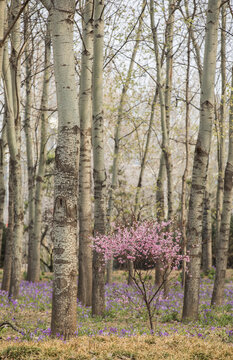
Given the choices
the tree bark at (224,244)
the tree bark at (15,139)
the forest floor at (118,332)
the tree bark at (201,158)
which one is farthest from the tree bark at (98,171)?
the tree bark at (224,244)

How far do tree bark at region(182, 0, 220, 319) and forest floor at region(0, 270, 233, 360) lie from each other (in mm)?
478

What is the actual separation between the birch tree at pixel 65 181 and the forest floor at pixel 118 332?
39cm

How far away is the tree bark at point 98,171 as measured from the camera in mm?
7637

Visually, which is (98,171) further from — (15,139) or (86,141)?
(15,139)

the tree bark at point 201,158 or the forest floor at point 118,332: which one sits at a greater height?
the tree bark at point 201,158

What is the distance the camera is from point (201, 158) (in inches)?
297

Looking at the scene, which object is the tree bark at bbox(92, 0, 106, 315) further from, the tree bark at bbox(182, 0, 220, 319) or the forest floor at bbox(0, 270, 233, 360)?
the tree bark at bbox(182, 0, 220, 319)

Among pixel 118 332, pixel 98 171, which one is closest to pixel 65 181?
pixel 98 171

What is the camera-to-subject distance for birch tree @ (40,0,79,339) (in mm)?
4805

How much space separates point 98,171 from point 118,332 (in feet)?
9.87


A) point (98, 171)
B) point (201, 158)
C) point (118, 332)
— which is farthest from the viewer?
point (98, 171)

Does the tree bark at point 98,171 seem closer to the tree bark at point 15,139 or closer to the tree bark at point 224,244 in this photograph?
the tree bark at point 15,139

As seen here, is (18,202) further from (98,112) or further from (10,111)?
(98,112)

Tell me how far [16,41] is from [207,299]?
8590mm
